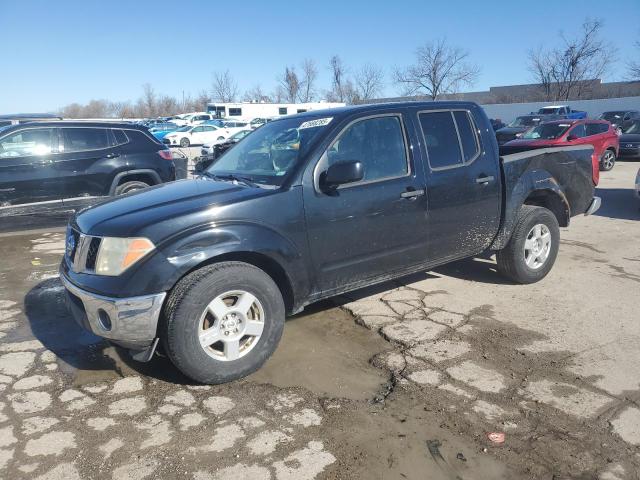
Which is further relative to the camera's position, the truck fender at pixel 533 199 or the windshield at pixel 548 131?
the windshield at pixel 548 131

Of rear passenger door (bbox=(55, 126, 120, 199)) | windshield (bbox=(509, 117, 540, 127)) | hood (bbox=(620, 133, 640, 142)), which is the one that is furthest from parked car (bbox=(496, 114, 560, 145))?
rear passenger door (bbox=(55, 126, 120, 199))

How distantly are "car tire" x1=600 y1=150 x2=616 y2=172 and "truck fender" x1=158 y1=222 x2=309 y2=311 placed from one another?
14792mm

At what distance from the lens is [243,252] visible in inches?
134

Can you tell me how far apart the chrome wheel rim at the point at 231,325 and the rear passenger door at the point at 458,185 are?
5.81 feet

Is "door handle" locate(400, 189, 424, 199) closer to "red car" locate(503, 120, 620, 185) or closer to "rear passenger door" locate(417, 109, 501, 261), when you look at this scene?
"rear passenger door" locate(417, 109, 501, 261)

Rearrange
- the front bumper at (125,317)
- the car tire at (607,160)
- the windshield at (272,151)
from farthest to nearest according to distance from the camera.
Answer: the car tire at (607,160), the windshield at (272,151), the front bumper at (125,317)

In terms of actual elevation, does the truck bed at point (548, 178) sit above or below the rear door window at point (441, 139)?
below

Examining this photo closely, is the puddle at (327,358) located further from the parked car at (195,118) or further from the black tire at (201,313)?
the parked car at (195,118)

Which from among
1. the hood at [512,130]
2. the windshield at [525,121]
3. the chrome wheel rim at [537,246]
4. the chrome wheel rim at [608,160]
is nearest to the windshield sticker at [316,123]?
the chrome wheel rim at [537,246]

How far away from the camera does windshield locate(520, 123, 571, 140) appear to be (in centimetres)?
1436

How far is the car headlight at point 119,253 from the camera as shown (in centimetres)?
312

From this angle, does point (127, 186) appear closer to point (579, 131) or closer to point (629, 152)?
point (579, 131)

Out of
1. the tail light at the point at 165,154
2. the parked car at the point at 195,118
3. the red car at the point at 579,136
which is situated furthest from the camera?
the parked car at the point at 195,118

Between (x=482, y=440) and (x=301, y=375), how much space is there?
1297mm
